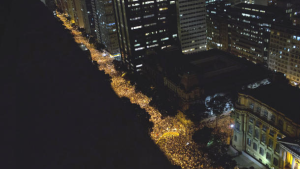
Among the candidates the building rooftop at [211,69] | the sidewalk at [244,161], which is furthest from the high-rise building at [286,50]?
the sidewalk at [244,161]

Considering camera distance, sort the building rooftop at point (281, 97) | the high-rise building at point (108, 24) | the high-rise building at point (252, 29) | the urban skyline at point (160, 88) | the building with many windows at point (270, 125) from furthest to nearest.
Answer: the high-rise building at point (108, 24) < the high-rise building at point (252, 29) < the building rooftop at point (281, 97) < the building with many windows at point (270, 125) < the urban skyline at point (160, 88)

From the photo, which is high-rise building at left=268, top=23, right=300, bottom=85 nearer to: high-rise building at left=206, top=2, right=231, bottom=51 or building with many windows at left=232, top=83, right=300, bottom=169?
high-rise building at left=206, top=2, right=231, bottom=51

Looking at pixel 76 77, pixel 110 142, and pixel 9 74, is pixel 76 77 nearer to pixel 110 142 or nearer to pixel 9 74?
pixel 9 74

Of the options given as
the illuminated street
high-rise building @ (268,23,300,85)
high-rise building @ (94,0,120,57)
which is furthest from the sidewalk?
high-rise building @ (94,0,120,57)

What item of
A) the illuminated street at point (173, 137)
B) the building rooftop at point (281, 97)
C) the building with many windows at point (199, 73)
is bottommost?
the illuminated street at point (173, 137)

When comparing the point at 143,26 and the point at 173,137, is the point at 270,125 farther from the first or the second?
the point at 143,26

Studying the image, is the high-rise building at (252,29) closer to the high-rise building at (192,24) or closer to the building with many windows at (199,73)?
the high-rise building at (192,24)


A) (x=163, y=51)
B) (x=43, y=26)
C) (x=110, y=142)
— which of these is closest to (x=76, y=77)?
(x=110, y=142)
